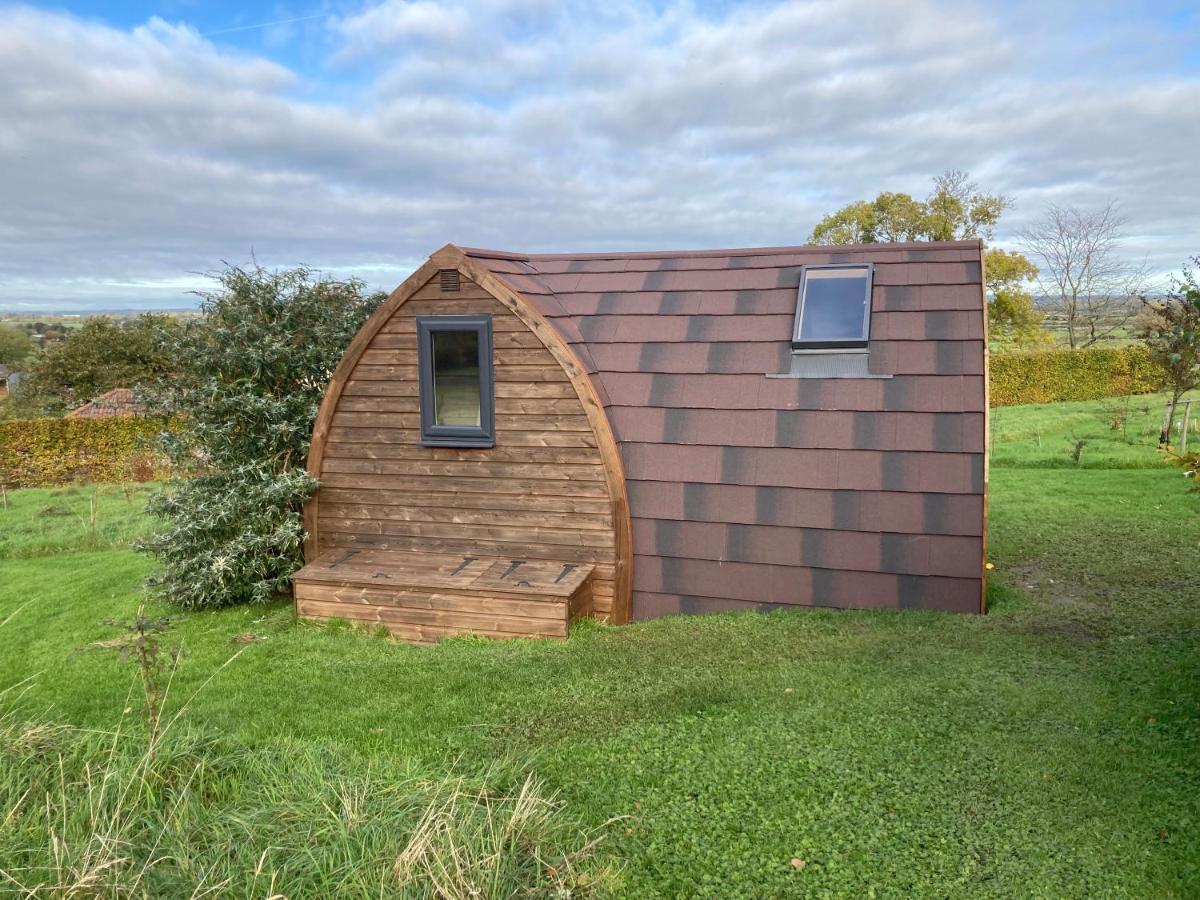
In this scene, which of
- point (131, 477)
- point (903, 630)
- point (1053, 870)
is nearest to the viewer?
point (1053, 870)

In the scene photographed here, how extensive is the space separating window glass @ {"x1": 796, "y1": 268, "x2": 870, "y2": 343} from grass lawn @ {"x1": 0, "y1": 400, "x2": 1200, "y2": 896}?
2.29 m

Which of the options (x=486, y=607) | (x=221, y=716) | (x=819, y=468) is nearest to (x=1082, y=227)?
(x=819, y=468)

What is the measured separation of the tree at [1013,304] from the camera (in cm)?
2727

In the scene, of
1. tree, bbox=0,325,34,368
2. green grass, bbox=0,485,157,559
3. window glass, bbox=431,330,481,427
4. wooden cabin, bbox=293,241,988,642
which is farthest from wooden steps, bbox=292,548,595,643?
tree, bbox=0,325,34,368

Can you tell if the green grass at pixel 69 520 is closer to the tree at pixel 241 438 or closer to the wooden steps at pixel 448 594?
the tree at pixel 241 438

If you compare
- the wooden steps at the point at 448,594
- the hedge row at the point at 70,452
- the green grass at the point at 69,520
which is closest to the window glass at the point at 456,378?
the wooden steps at the point at 448,594

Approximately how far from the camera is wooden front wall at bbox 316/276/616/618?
262 inches

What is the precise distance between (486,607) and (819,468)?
2.84 m

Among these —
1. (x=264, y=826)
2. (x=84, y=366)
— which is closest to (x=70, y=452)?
(x=84, y=366)

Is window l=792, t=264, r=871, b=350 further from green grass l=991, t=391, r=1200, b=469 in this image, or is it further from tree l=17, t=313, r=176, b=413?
tree l=17, t=313, r=176, b=413

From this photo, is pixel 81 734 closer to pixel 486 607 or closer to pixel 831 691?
pixel 486 607

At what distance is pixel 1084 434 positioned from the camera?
1661 cm

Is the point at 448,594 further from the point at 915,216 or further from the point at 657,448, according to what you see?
the point at 915,216

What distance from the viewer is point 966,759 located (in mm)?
4043
